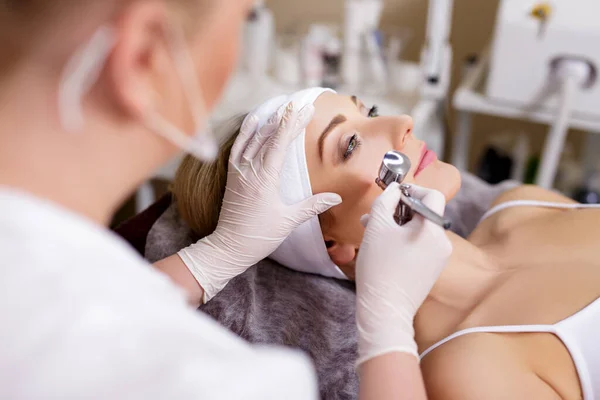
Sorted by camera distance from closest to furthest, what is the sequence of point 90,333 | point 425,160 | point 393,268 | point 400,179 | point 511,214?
point 90,333, point 393,268, point 400,179, point 425,160, point 511,214

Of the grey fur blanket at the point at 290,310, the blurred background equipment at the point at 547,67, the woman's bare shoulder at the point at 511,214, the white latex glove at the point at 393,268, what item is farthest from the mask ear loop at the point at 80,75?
the blurred background equipment at the point at 547,67

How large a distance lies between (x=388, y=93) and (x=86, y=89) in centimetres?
141

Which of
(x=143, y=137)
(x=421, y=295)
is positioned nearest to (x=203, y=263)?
(x=421, y=295)

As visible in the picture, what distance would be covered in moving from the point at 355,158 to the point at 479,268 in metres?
0.34

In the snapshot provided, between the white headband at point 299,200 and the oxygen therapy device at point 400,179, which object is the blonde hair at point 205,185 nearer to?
the white headband at point 299,200

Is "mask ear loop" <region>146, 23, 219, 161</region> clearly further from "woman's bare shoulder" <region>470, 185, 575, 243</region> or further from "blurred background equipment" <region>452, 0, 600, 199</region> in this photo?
"blurred background equipment" <region>452, 0, 600, 199</region>

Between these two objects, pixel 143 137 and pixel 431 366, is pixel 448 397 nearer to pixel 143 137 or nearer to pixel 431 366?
pixel 431 366

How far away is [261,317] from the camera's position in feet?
3.53

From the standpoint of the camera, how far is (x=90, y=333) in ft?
1.69

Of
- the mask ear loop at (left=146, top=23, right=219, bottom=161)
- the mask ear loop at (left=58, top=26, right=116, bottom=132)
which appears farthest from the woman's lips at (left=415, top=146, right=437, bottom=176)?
the mask ear loop at (left=58, top=26, right=116, bottom=132)

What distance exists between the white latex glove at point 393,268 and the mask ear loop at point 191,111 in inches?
13.8

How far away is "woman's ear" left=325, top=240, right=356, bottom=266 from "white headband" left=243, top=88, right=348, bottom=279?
0.05ft

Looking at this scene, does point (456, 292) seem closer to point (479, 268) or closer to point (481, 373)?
point (479, 268)

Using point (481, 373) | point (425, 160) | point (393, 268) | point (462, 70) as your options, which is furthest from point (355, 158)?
point (462, 70)
